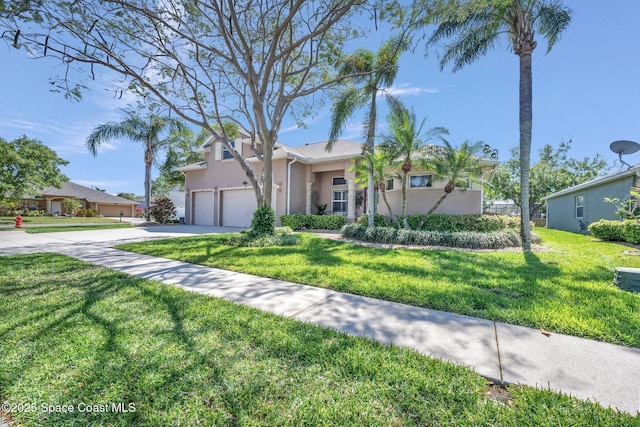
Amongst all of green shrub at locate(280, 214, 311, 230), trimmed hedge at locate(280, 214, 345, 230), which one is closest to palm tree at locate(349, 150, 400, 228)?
trimmed hedge at locate(280, 214, 345, 230)

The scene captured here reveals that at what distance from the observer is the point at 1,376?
79.0 inches

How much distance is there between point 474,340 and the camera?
2.66 m

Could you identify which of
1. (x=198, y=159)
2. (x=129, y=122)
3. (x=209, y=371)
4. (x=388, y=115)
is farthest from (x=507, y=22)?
(x=198, y=159)

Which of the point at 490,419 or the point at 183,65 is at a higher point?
the point at 183,65

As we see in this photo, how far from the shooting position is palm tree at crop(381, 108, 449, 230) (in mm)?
10234

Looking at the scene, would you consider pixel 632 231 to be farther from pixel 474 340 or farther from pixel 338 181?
pixel 338 181

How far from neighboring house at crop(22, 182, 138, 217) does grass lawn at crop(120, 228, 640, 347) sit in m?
39.1

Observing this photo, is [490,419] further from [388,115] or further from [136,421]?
[388,115]

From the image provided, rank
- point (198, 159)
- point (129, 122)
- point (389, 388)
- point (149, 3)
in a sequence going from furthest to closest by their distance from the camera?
point (198, 159) < point (129, 122) < point (149, 3) < point (389, 388)

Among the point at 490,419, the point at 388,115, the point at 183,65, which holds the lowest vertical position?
the point at 490,419

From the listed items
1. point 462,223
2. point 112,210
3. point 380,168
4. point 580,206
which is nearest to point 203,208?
point 380,168

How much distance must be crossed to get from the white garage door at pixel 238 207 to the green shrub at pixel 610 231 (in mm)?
17487

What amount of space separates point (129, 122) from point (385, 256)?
2294cm

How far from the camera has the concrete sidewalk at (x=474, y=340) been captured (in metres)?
2.02
